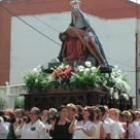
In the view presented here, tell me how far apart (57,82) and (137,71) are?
28.2m

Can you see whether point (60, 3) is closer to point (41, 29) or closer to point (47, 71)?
point (41, 29)

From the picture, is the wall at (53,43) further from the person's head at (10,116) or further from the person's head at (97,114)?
the person's head at (97,114)

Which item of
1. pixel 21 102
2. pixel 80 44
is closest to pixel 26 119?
pixel 21 102

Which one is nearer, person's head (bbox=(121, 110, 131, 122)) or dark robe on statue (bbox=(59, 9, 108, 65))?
person's head (bbox=(121, 110, 131, 122))

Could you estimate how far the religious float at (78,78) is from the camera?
1430 centimetres

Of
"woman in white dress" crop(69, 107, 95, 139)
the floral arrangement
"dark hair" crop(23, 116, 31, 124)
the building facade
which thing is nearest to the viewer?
"woman in white dress" crop(69, 107, 95, 139)

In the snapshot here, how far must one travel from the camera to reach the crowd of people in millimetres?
10016

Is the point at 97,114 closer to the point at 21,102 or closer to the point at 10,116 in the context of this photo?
the point at 10,116

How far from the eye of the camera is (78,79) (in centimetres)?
1427

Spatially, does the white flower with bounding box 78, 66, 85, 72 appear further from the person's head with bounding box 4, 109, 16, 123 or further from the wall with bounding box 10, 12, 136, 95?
the wall with bounding box 10, 12, 136, 95

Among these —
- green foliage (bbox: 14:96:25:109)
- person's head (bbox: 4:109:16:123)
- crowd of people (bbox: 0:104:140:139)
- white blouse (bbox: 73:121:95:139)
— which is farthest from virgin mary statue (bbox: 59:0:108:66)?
white blouse (bbox: 73:121:95:139)

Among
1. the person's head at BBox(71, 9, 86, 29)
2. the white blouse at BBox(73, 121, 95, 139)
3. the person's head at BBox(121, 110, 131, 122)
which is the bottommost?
the white blouse at BBox(73, 121, 95, 139)

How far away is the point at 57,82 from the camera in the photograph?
1457 centimetres

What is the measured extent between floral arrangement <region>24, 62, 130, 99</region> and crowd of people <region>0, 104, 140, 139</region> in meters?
2.83
